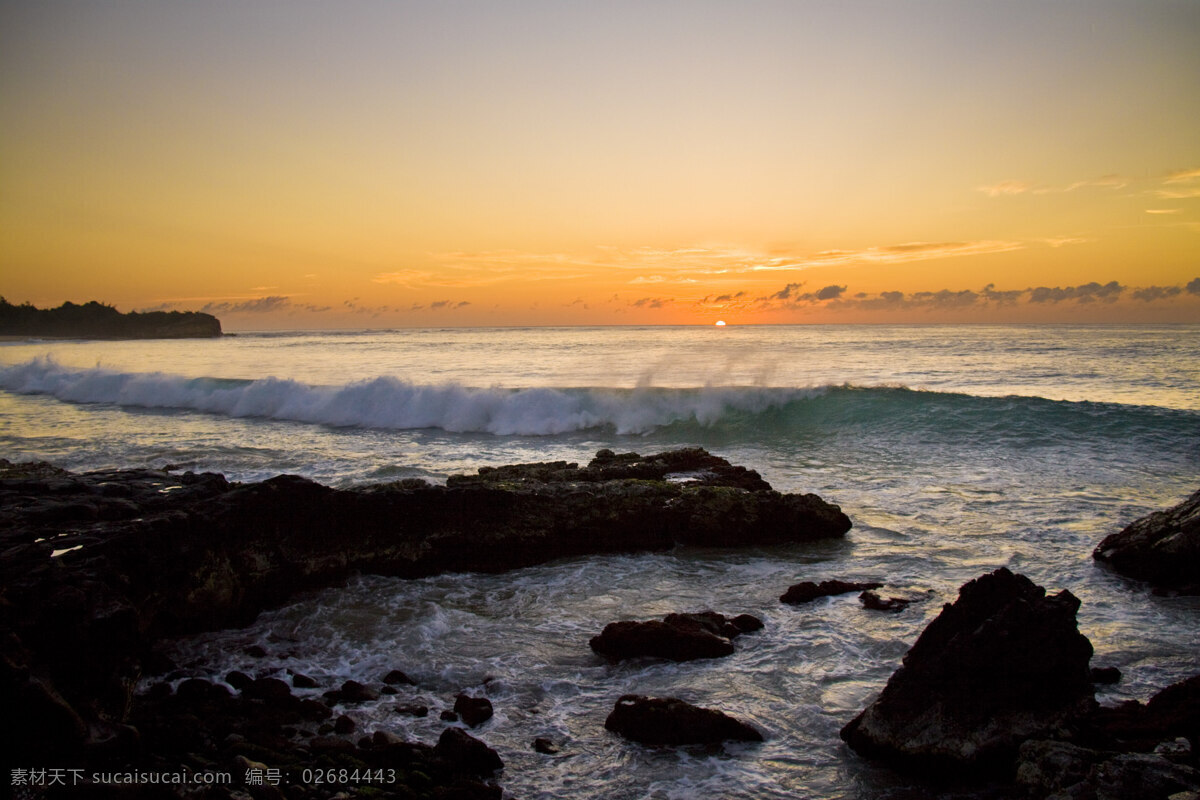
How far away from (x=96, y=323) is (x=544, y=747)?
134759 mm

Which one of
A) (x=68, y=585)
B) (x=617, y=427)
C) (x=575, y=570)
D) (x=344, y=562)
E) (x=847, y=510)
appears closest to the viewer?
(x=68, y=585)

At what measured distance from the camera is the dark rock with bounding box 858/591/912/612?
7.43 meters

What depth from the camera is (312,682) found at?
5.99 metres

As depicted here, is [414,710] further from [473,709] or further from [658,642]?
[658,642]

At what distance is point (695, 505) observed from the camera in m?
10.0

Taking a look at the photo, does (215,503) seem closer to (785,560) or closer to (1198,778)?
(785,560)

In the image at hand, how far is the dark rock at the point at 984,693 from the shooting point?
4.68 meters

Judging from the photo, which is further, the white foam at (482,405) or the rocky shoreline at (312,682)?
the white foam at (482,405)

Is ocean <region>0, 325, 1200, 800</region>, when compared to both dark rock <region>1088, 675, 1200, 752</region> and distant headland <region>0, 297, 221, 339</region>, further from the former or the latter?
distant headland <region>0, 297, 221, 339</region>

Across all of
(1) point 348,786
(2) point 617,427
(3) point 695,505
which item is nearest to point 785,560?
(3) point 695,505

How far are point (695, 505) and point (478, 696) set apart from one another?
485cm

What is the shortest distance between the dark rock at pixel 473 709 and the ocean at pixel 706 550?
0.31 feet

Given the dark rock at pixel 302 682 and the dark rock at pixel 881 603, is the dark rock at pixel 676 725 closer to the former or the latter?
the dark rock at pixel 302 682

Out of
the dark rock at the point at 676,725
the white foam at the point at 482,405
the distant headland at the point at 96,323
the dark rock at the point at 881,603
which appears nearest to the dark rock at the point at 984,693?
the dark rock at the point at 676,725
